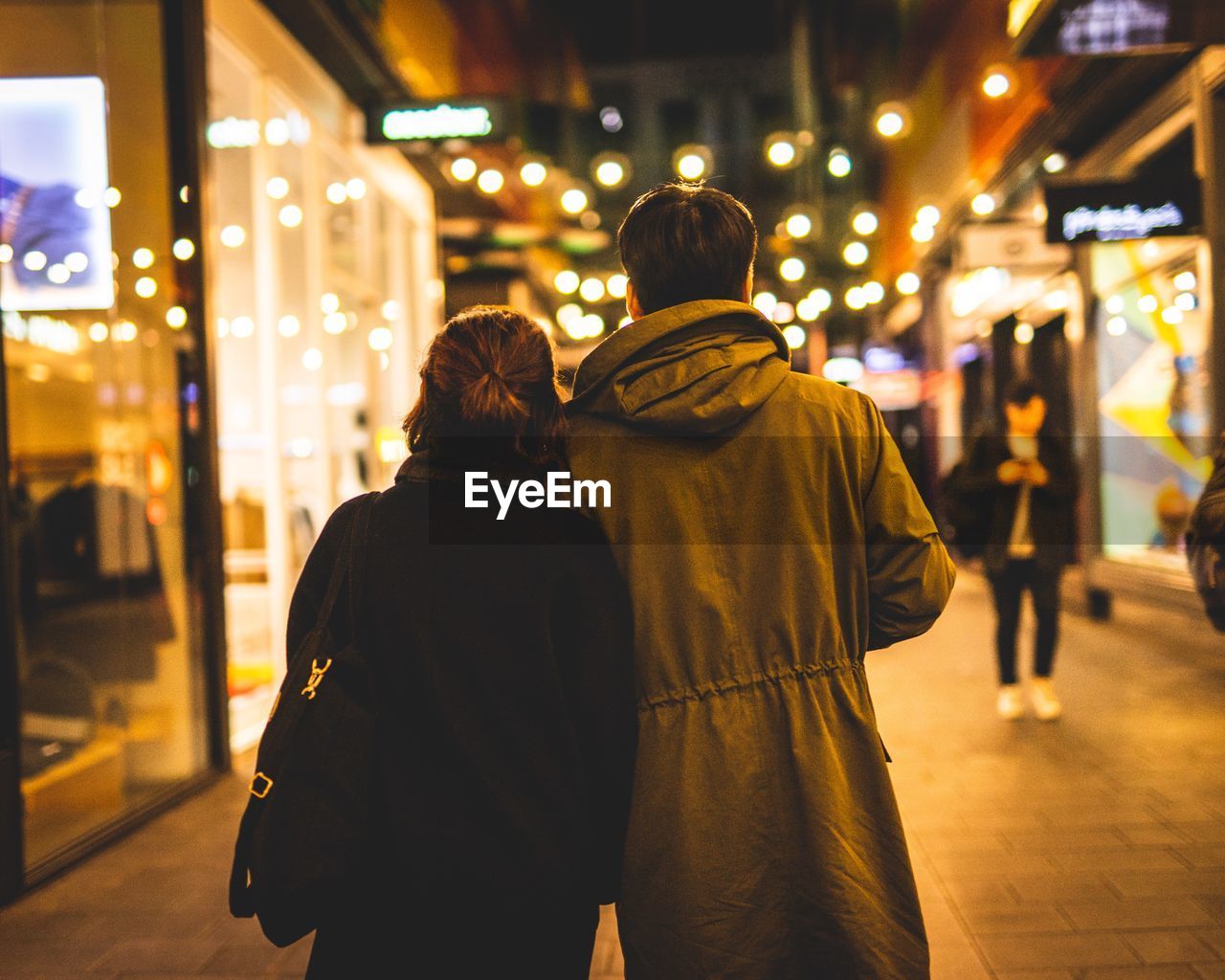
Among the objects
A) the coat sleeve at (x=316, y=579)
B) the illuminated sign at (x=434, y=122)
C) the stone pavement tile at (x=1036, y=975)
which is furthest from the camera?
the illuminated sign at (x=434, y=122)

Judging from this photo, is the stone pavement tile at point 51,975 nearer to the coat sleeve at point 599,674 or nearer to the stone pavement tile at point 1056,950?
the coat sleeve at point 599,674

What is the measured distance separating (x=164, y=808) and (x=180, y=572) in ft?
4.05

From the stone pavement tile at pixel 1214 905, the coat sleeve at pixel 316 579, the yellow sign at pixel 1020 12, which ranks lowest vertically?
the stone pavement tile at pixel 1214 905

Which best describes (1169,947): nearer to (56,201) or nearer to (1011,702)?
(1011,702)

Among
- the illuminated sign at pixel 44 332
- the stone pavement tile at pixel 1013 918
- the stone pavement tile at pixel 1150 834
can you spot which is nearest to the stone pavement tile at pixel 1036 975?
the stone pavement tile at pixel 1013 918

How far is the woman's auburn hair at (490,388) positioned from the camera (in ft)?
5.96

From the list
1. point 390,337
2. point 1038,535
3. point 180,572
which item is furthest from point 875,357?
point 180,572

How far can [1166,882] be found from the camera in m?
3.71

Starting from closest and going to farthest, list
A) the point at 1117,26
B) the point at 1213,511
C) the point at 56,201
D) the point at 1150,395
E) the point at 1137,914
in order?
1. the point at 1213,511
2. the point at 1137,914
3. the point at 56,201
4. the point at 1117,26
5. the point at 1150,395

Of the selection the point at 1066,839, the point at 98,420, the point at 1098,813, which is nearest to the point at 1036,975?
the point at 1066,839

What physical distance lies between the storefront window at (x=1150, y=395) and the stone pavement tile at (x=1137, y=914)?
561 cm

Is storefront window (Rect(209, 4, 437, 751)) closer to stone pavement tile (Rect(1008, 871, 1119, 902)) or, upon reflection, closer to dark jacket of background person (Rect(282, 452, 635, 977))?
stone pavement tile (Rect(1008, 871, 1119, 902))

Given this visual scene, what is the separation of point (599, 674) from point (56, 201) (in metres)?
4.61

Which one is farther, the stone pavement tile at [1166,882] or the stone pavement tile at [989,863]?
the stone pavement tile at [989,863]
